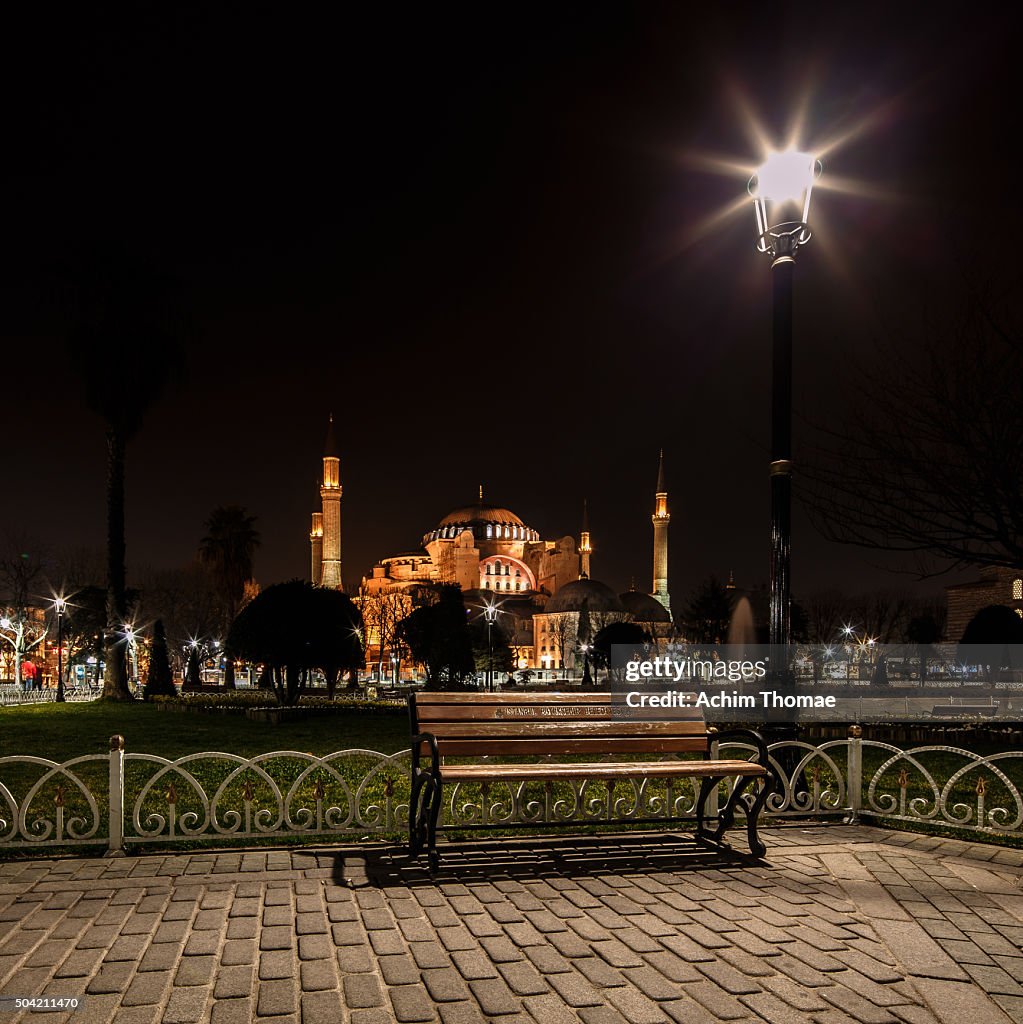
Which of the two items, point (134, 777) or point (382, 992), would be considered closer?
point (382, 992)

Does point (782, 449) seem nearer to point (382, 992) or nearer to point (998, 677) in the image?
point (382, 992)

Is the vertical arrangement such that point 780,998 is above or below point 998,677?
above

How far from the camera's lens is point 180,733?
15.3 meters

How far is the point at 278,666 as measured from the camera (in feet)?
77.8

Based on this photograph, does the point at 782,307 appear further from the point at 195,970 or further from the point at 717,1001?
the point at 195,970

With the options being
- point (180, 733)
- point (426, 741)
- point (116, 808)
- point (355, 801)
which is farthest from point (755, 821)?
point (180, 733)

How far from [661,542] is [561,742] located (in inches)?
3467

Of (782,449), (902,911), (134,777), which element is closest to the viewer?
(902,911)

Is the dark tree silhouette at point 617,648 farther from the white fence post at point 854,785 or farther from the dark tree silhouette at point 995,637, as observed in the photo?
the white fence post at point 854,785

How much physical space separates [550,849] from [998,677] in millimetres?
26205

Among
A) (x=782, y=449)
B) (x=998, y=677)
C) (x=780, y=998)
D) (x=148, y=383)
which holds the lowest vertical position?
(x=998, y=677)

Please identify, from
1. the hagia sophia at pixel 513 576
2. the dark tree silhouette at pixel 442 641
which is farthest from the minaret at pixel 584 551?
the dark tree silhouette at pixel 442 641

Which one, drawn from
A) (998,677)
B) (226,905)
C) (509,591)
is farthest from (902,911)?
(509,591)

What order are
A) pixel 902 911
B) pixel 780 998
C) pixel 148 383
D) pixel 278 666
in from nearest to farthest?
pixel 780 998 → pixel 902 911 → pixel 278 666 → pixel 148 383
